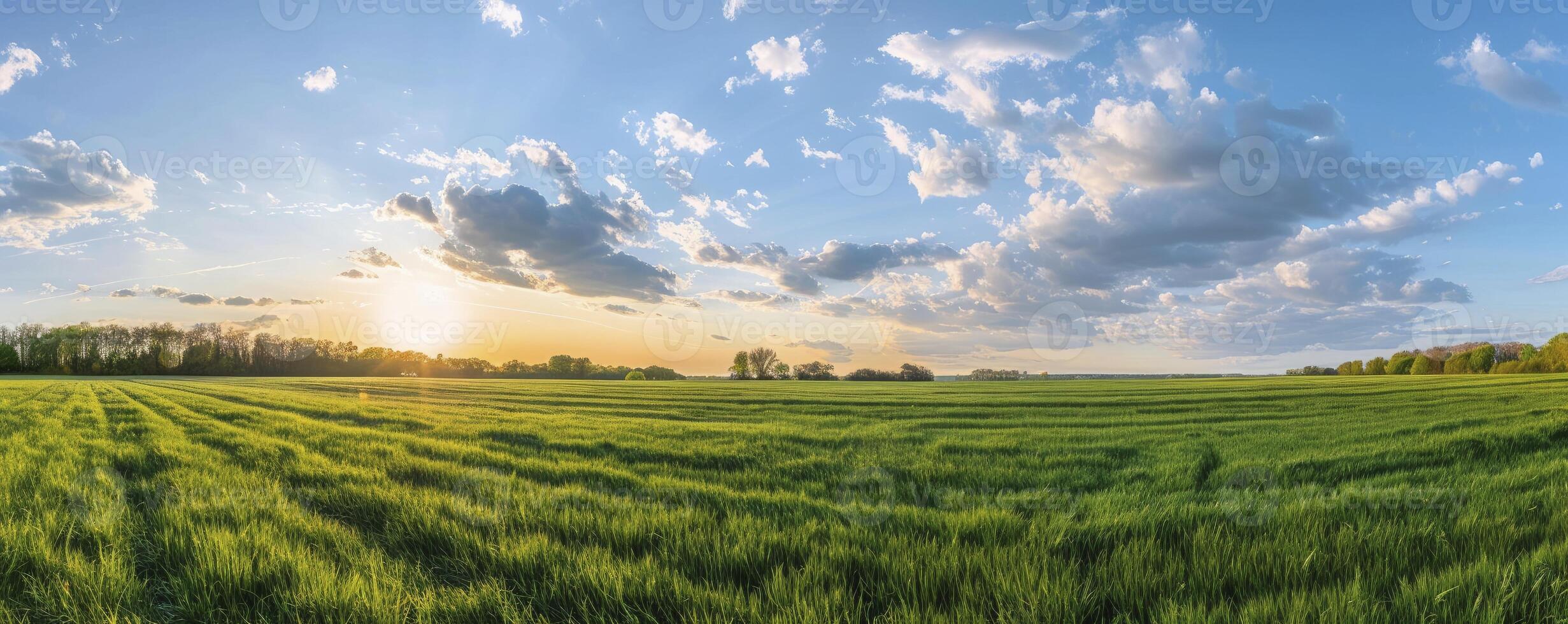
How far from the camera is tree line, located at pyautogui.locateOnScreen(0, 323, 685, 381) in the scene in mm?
105438

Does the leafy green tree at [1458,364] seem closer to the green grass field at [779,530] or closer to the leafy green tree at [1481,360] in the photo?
the leafy green tree at [1481,360]

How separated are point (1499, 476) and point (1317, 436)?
5541 mm

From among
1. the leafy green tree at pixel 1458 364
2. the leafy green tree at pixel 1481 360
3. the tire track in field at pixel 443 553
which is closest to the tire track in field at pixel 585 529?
the tire track in field at pixel 443 553

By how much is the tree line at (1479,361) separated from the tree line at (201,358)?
11927 centimetres

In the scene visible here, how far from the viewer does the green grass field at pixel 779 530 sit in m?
2.94

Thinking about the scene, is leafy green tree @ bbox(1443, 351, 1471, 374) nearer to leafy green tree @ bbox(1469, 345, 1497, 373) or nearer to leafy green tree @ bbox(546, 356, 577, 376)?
leafy green tree @ bbox(1469, 345, 1497, 373)

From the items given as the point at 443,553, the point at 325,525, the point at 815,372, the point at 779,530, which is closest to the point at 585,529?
the point at 443,553

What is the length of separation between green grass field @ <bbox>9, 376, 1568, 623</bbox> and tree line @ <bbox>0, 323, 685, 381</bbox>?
101031 mm

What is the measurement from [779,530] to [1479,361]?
12419 centimetres

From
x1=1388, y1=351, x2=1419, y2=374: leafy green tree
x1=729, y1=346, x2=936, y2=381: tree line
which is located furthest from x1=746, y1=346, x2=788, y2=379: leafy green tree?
x1=1388, y1=351, x2=1419, y2=374: leafy green tree

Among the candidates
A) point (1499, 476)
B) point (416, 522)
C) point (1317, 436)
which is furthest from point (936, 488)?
point (1317, 436)

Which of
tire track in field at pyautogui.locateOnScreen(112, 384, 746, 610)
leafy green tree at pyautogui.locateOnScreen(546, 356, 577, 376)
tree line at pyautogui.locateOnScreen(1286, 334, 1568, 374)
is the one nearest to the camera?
tire track in field at pyautogui.locateOnScreen(112, 384, 746, 610)

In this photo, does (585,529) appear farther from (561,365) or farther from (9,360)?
(9,360)

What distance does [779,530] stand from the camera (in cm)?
416
